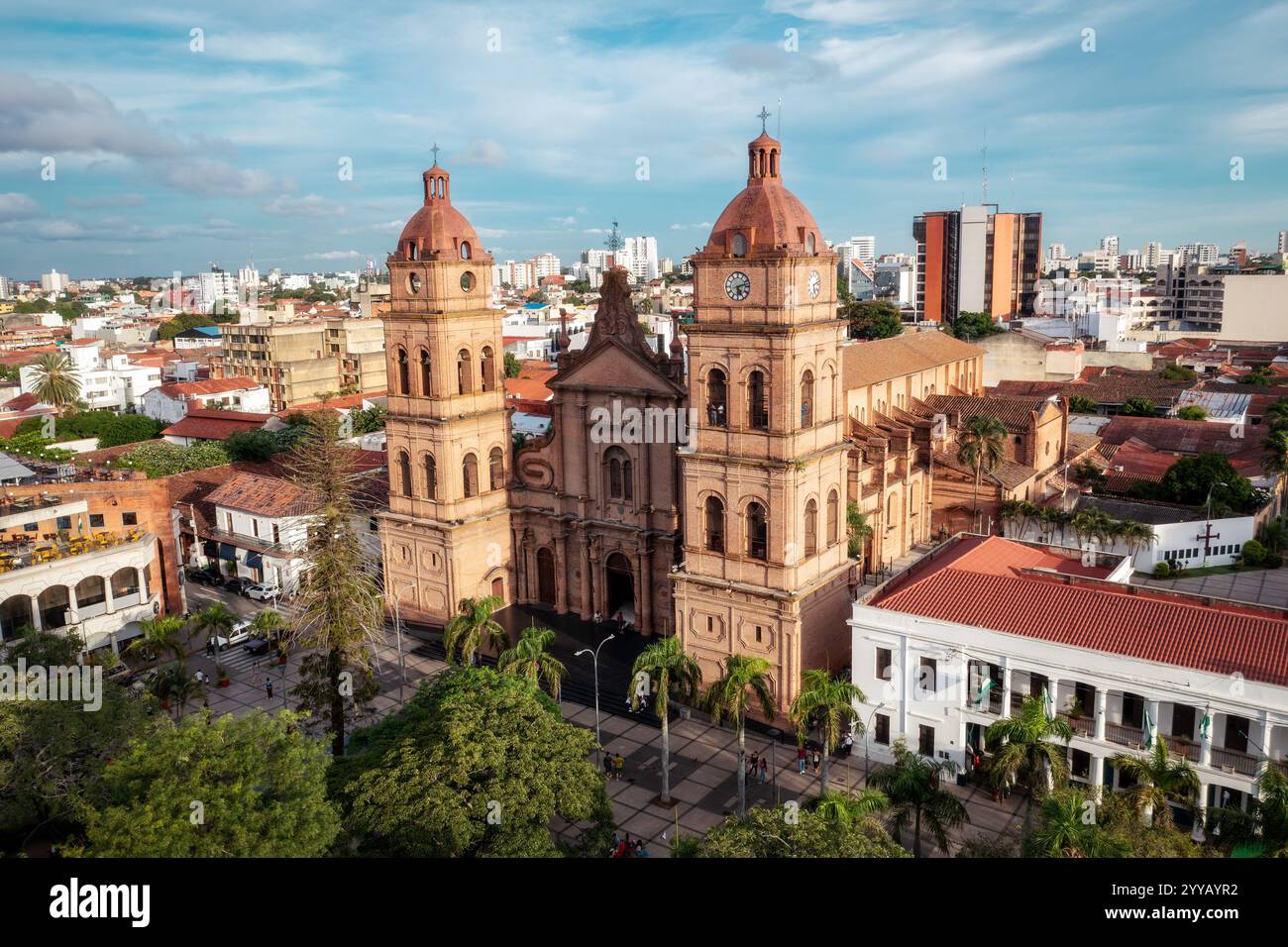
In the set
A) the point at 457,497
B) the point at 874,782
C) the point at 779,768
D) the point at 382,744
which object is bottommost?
the point at 779,768

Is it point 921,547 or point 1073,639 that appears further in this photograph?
point 921,547

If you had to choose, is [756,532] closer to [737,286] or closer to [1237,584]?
[737,286]

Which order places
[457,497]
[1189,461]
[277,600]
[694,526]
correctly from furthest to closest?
[1189,461]
[277,600]
[457,497]
[694,526]

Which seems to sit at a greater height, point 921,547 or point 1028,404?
point 1028,404

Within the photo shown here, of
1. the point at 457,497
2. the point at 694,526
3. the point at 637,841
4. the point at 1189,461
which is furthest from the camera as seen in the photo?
the point at 1189,461

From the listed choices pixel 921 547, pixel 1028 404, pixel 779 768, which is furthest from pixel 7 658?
A: pixel 1028 404

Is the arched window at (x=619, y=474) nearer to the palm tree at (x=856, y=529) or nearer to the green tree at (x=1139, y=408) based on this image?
the palm tree at (x=856, y=529)

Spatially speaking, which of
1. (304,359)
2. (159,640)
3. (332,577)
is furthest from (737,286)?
(304,359)
